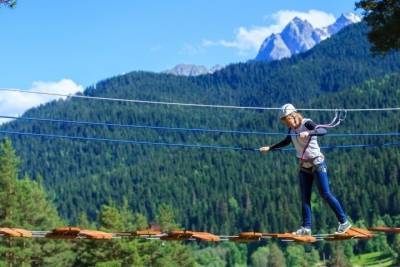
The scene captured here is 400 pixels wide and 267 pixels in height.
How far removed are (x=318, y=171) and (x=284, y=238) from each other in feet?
4.52

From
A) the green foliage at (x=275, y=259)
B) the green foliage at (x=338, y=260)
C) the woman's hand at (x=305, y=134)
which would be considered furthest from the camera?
the green foliage at (x=275, y=259)

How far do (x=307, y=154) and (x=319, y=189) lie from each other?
2.18 feet

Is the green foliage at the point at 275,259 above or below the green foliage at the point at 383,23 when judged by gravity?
below

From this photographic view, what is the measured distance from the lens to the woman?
12.6 m

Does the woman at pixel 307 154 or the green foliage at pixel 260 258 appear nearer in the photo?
the woman at pixel 307 154

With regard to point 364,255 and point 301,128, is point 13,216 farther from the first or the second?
point 364,255

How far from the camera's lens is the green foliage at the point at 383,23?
1764 centimetres

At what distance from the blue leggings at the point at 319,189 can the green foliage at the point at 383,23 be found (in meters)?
5.92

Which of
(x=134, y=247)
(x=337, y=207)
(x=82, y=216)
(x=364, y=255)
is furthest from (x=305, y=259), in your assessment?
(x=337, y=207)

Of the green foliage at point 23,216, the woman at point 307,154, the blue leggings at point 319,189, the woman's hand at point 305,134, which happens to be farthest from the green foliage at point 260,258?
the woman's hand at point 305,134

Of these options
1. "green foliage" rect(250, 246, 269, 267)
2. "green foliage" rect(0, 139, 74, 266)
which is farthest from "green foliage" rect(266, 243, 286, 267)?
"green foliage" rect(0, 139, 74, 266)

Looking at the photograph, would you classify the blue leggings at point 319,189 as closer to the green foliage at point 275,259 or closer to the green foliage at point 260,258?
the green foliage at point 275,259

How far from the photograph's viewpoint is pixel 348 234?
42.1ft

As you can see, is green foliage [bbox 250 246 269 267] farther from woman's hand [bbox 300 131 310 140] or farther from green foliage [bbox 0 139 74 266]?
woman's hand [bbox 300 131 310 140]
